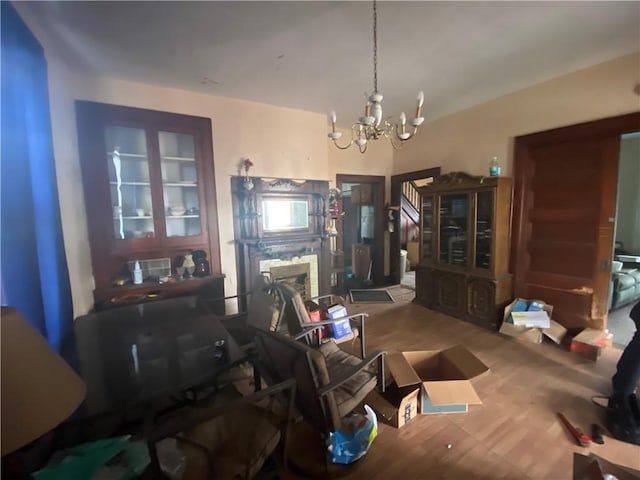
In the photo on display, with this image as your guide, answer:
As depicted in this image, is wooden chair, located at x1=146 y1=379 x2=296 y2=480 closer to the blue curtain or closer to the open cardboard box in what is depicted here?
the blue curtain

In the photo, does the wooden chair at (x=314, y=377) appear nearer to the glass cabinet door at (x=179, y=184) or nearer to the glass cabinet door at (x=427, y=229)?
the glass cabinet door at (x=179, y=184)

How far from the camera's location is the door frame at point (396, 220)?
429 cm

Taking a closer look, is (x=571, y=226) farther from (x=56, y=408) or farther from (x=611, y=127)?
(x=56, y=408)

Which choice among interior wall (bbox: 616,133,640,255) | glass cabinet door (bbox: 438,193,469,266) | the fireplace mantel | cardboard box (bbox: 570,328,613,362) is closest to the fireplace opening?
the fireplace mantel

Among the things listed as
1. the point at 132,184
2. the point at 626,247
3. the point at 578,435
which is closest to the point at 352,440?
the point at 578,435

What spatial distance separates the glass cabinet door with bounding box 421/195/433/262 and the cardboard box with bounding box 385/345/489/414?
6.20 feet

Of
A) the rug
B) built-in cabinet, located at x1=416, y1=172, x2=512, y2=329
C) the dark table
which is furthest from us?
the rug

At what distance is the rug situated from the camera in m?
4.19

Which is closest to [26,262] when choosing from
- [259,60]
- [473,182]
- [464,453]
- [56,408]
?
[56,408]

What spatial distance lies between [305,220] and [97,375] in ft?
8.79

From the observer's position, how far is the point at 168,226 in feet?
9.93

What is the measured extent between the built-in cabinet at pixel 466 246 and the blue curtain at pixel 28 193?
3745 millimetres

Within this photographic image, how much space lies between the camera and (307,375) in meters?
1.33

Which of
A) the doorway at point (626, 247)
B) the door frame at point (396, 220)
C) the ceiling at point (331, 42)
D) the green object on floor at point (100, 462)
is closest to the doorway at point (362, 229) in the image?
the door frame at point (396, 220)
